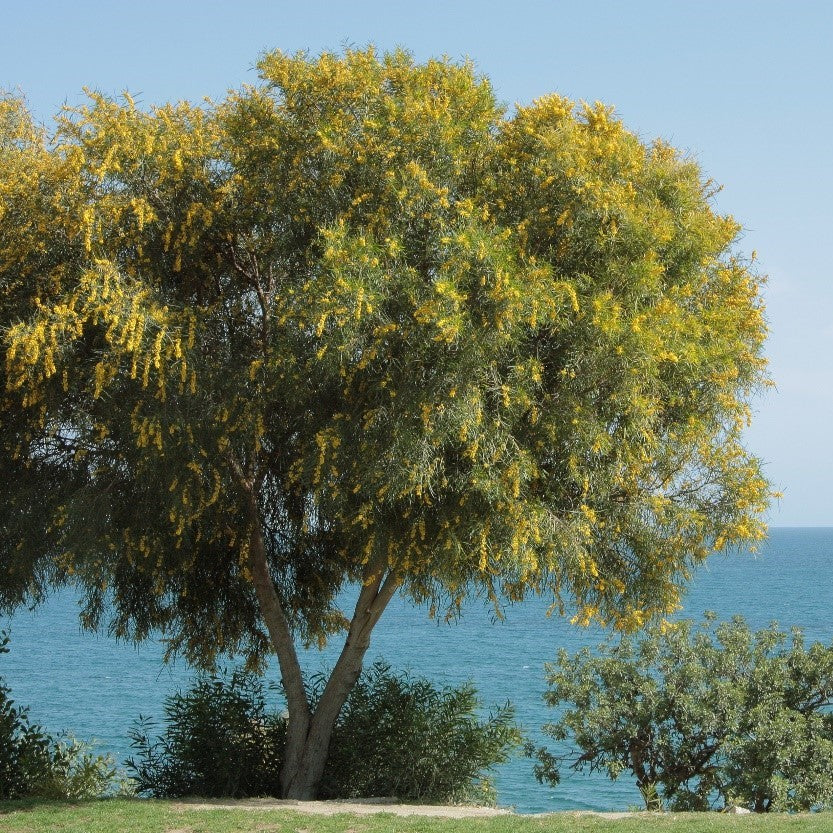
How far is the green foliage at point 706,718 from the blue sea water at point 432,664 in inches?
132

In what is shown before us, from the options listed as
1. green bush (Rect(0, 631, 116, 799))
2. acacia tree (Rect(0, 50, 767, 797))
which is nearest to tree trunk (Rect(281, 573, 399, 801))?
acacia tree (Rect(0, 50, 767, 797))

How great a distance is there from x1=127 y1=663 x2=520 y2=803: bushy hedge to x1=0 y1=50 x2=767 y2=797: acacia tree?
2454 mm

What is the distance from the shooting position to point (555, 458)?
1077 centimetres

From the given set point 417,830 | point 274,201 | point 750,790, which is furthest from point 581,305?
point 750,790

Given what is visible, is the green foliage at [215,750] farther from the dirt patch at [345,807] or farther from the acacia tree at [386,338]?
the acacia tree at [386,338]

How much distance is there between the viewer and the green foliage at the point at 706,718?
15.6m

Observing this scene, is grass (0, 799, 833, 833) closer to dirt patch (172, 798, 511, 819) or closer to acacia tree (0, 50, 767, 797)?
dirt patch (172, 798, 511, 819)

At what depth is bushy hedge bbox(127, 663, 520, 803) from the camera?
13391mm

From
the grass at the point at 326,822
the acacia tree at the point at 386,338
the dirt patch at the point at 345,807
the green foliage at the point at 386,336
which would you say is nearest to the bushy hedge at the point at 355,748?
the dirt patch at the point at 345,807

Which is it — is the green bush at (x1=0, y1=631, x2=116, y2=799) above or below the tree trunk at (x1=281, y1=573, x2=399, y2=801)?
below

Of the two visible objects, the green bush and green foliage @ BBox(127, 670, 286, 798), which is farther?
green foliage @ BBox(127, 670, 286, 798)

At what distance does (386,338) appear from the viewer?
9.94 m

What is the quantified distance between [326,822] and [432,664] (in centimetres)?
4214

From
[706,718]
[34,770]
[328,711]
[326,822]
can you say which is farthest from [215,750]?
[706,718]
